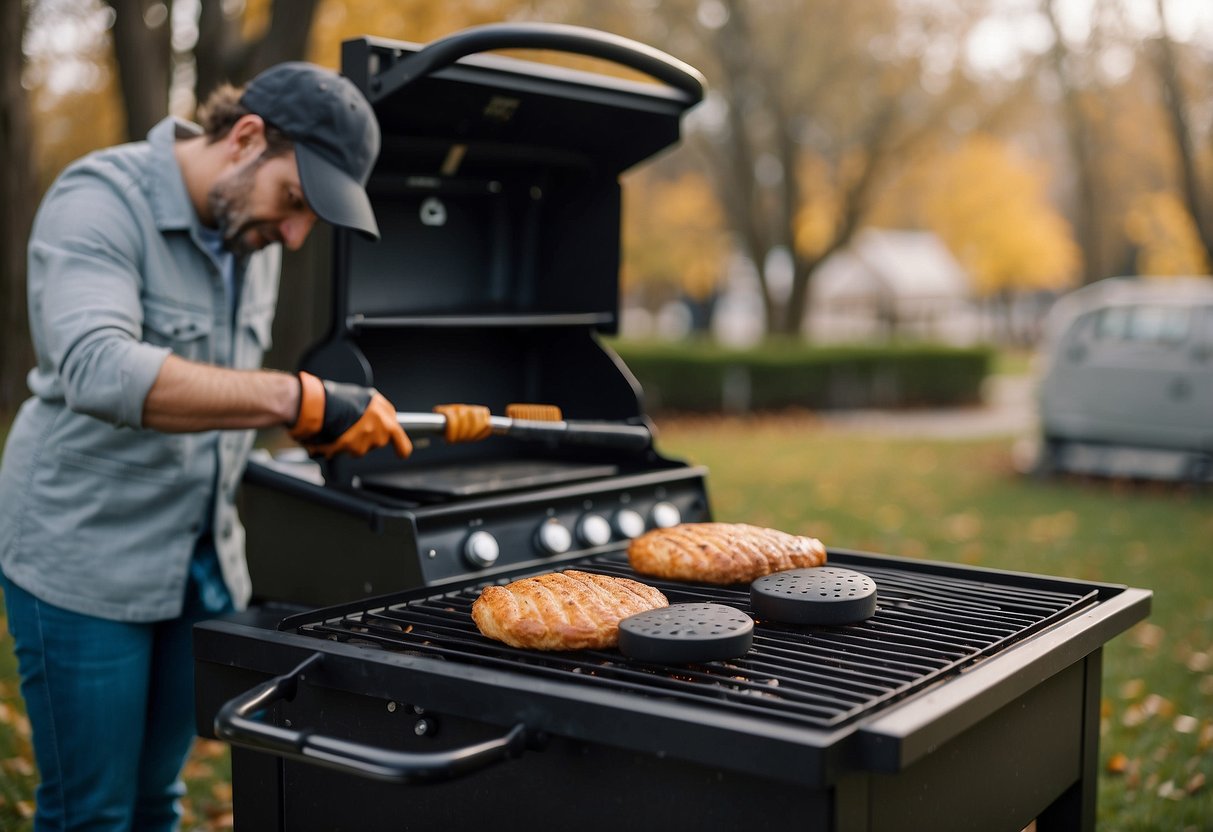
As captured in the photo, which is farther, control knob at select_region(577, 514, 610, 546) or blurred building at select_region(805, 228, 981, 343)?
blurred building at select_region(805, 228, 981, 343)

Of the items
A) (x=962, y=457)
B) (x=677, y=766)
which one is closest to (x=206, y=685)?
(x=677, y=766)

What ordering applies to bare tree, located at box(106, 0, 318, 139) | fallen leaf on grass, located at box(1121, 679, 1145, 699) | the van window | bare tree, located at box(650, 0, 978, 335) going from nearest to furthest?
1. fallen leaf on grass, located at box(1121, 679, 1145, 699)
2. bare tree, located at box(106, 0, 318, 139)
3. the van window
4. bare tree, located at box(650, 0, 978, 335)

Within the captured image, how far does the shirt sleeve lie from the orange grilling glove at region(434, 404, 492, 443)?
57cm

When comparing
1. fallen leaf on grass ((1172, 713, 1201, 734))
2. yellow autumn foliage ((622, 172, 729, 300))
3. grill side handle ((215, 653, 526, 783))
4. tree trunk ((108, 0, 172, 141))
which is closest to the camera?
grill side handle ((215, 653, 526, 783))

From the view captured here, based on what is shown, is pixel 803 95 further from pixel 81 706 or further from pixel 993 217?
pixel 81 706

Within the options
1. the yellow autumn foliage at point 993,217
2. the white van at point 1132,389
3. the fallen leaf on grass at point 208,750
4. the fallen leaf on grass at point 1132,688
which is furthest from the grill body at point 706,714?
the yellow autumn foliage at point 993,217

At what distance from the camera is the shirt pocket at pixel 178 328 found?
235 cm

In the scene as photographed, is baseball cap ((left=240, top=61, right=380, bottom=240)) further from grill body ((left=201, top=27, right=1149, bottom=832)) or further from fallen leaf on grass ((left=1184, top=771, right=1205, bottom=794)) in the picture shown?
fallen leaf on grass ((left=1184, top=771, right=1205, bottom=794))

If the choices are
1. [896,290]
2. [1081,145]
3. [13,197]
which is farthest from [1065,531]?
[896,290]

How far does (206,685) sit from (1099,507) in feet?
28.6

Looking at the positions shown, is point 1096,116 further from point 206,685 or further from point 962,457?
point 206,685

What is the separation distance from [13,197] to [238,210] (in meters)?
6.67

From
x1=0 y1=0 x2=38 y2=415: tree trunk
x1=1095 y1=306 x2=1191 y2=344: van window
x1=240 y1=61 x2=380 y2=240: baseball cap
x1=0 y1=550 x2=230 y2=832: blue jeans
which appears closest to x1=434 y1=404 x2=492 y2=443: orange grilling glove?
x1=240 y1=61 x2=380 y2=240: baseball cap

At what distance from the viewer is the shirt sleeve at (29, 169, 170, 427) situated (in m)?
2.00
